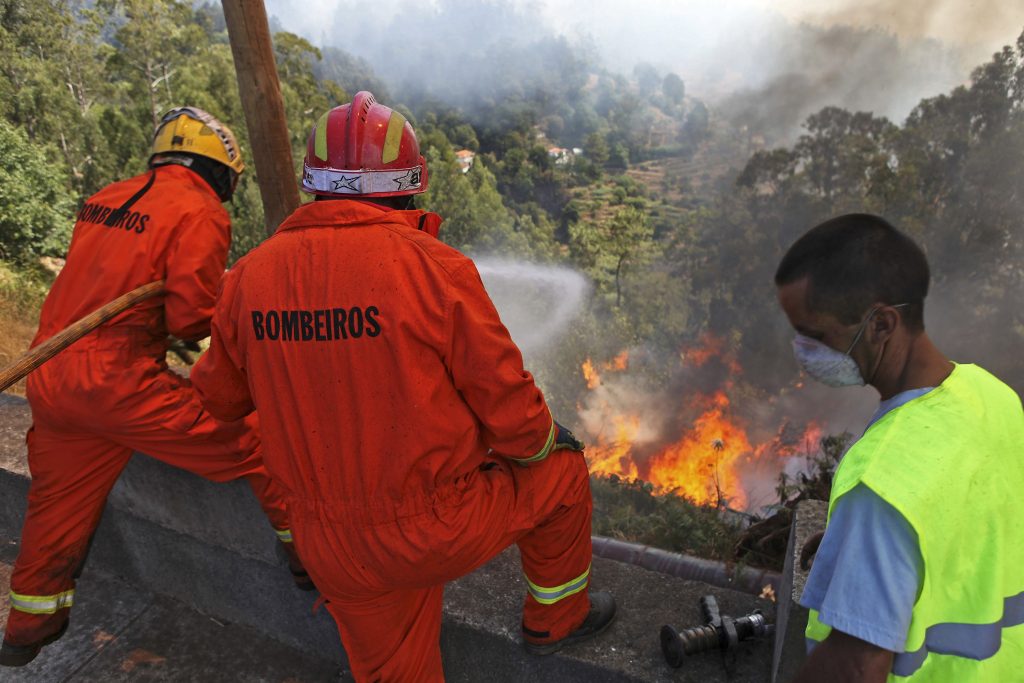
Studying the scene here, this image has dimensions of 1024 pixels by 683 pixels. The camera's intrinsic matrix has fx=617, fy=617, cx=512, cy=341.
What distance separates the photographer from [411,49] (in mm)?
108188

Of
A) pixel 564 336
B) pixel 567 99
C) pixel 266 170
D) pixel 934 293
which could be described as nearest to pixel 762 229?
pixel 934 293

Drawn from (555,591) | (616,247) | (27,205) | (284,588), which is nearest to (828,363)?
(555,591)

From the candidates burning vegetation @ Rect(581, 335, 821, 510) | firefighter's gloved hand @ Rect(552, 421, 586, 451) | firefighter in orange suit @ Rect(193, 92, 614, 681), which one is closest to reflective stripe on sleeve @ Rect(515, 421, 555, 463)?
firefighter in orange suit @ Rect(193, 92, 614, 681)

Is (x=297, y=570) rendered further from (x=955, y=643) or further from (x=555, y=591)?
(x=955, y=643)

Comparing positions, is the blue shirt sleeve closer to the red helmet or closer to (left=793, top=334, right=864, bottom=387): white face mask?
(left=793, top=334, right=864, bottom=387): white face mask

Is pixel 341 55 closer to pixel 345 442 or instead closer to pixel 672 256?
pixel 672 256

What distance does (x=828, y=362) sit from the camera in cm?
143

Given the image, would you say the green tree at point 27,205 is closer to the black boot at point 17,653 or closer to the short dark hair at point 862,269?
the black boot at point 17,653

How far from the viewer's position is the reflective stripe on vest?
1.17 meters

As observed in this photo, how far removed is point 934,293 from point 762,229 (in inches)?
327

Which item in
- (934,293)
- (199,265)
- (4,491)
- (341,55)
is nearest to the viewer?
(199,265)

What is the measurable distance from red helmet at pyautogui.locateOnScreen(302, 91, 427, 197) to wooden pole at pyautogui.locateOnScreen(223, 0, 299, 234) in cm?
147

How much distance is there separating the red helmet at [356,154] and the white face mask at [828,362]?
1271 mm

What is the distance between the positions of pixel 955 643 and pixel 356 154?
1.89 metres
